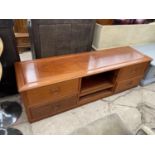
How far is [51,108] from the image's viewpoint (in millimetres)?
1239

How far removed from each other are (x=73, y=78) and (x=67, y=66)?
7.0 inches

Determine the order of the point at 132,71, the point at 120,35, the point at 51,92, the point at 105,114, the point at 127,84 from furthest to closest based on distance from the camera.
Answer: the point at 120,35, the point at 127,84, the point at 132,71, the point at 105,114, the point at 51,92

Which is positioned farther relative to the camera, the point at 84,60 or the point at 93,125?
the point at 84,60

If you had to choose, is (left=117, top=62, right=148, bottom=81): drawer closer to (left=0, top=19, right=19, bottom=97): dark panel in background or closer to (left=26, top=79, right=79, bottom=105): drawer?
(left=26, top=79, right=79, bottom=105): drawer

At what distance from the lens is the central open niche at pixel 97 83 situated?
1404 mm

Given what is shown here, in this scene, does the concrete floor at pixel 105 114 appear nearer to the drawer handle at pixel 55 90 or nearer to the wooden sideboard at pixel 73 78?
the wooden sideboard at pixel 73 78

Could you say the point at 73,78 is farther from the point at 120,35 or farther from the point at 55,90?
the point at 120,35

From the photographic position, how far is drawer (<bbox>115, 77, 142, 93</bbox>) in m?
1.57

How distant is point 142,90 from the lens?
5.77 feet

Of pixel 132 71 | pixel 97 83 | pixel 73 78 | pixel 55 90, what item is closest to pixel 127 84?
pixel 132 71

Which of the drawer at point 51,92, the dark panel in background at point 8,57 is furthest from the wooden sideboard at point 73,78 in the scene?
the dark panel in background at point 8,57
